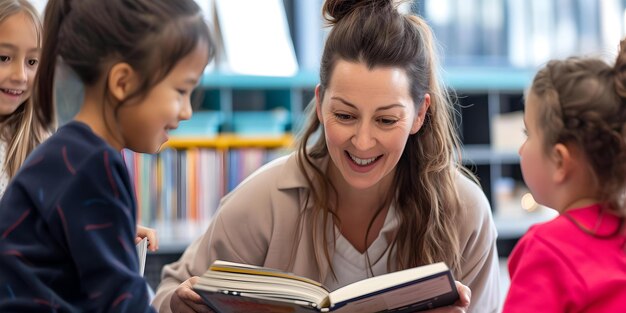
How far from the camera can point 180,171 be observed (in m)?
3.00

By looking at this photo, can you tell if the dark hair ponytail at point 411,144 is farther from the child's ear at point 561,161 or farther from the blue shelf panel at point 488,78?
the blue shelf panel at point 488,78

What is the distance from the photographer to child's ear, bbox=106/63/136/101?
1.03m

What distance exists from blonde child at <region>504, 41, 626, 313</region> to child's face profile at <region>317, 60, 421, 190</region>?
41 cm

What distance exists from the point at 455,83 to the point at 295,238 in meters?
1.80

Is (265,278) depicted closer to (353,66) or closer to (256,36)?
(353,66)

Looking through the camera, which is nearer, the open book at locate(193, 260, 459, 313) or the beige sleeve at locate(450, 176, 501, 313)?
the open book at locate(193, 260, 459, 313)

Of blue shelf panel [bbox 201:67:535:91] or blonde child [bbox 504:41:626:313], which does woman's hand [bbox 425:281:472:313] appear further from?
blue shelf panel [bbox 201:67:535:91]

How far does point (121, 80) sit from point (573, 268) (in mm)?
604

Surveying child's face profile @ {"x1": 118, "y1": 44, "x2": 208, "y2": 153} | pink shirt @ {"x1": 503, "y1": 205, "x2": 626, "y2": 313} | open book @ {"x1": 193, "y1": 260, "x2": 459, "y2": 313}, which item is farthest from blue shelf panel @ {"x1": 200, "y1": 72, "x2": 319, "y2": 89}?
pink shirt @ {"x1": 503, "y1": 205, "x2": 626, "y2": 313}

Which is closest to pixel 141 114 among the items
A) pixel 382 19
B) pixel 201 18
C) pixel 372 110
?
pixel 201 18

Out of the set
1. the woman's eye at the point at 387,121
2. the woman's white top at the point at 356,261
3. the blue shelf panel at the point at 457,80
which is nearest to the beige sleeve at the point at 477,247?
the woman's white top at the point at 356,261

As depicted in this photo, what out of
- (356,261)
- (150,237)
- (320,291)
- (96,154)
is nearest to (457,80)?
(356,261)

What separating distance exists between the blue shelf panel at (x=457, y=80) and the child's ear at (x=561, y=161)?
2.01 m

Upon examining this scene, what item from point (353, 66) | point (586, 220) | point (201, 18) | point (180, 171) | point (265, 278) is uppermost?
point (201, 18)
